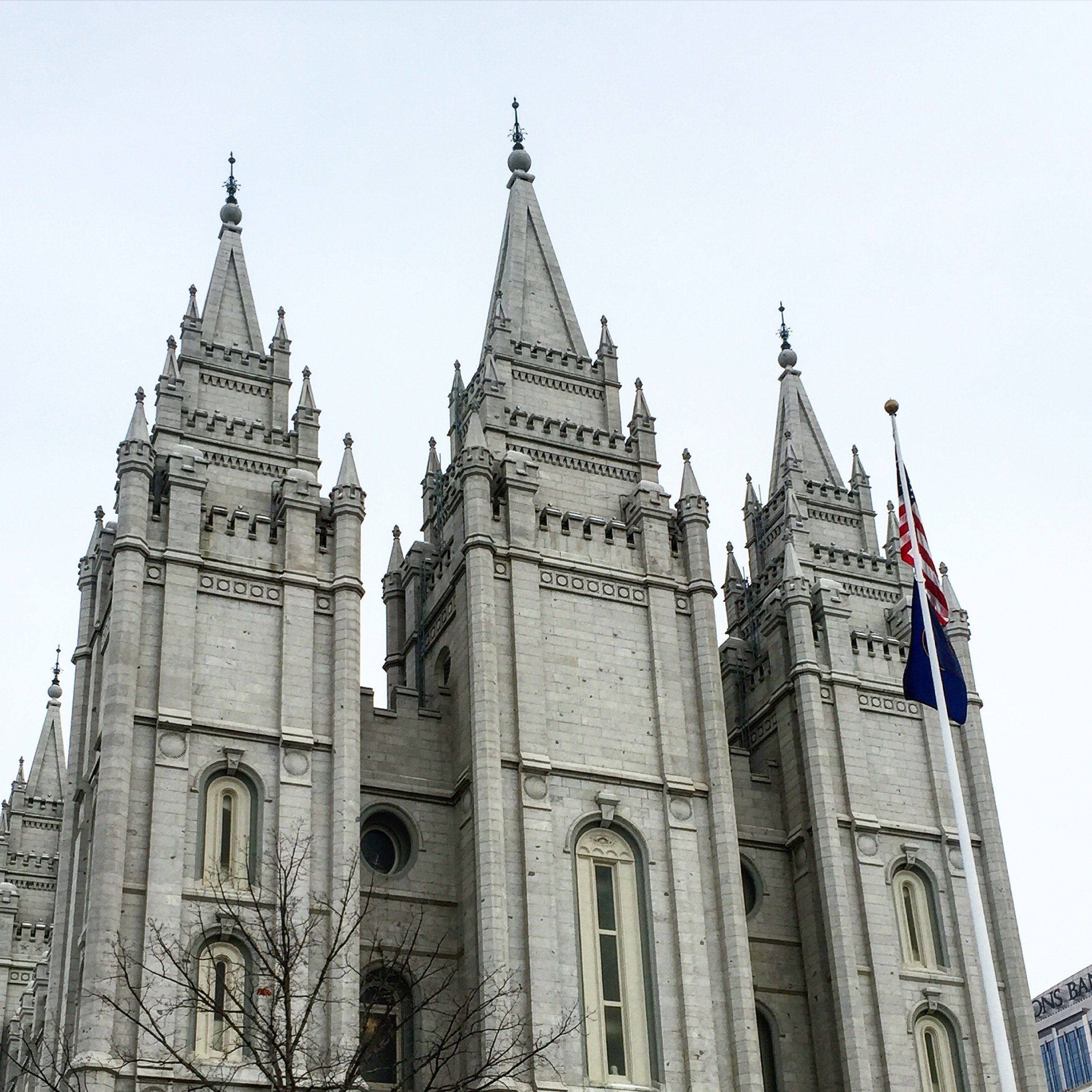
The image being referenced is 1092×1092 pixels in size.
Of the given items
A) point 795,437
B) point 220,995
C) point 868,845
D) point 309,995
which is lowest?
point 309,995

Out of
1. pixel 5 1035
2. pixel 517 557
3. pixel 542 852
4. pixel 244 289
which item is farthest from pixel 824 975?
pixel 5 1035

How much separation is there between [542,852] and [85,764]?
33.6 ft

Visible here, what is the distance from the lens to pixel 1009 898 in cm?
4181

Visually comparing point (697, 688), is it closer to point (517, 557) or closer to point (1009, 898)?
point (517, 557)

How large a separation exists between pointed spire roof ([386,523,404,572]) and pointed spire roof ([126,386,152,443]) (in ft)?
30.8

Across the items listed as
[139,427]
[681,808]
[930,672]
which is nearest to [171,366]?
[139,427]

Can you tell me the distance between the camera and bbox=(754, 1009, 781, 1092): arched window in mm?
39188

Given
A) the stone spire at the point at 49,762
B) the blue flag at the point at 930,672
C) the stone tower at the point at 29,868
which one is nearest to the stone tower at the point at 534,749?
the blue flag at the point at 930,672

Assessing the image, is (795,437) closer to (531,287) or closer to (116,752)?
(531,287)

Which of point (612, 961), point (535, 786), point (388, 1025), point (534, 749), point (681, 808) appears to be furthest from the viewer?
point (681, 808)

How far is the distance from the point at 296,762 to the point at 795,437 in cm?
2224

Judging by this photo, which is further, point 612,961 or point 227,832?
point 612,961

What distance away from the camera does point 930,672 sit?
90.2ft

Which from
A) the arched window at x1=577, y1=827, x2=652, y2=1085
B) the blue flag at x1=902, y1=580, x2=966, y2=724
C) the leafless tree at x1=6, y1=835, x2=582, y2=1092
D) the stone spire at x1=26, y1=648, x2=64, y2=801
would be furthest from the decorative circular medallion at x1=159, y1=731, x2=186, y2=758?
the stone spire at x1=26, y1=648, x2=64, y2=801
